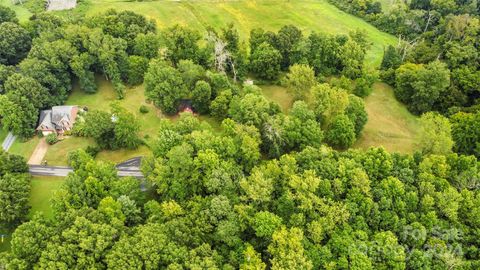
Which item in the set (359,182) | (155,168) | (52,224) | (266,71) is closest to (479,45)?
(266,71)

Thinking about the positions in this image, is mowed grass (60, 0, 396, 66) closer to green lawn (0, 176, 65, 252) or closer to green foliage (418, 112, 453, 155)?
green foliage (418, 112, 453, 155)

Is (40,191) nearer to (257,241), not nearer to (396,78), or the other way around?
(257,241)

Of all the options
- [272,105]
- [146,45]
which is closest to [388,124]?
[272,105]

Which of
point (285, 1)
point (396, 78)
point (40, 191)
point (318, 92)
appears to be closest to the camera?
point (40, 191)

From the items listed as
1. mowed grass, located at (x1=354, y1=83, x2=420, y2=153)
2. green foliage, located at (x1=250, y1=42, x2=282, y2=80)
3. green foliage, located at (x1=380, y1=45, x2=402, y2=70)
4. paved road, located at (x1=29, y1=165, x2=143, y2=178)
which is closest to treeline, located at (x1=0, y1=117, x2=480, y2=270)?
paved road, located at (x1=29, y1=165, x2=143, y2=178)

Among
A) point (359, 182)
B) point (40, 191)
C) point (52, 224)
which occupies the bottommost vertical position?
point (40, 191)

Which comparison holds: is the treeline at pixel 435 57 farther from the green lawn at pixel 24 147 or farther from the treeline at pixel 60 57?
the green lawn at pixel 24 147

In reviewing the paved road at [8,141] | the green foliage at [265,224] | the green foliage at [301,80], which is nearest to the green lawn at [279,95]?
the green foliage at [301,80]

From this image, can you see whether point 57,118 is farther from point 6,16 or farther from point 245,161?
point 6,16
